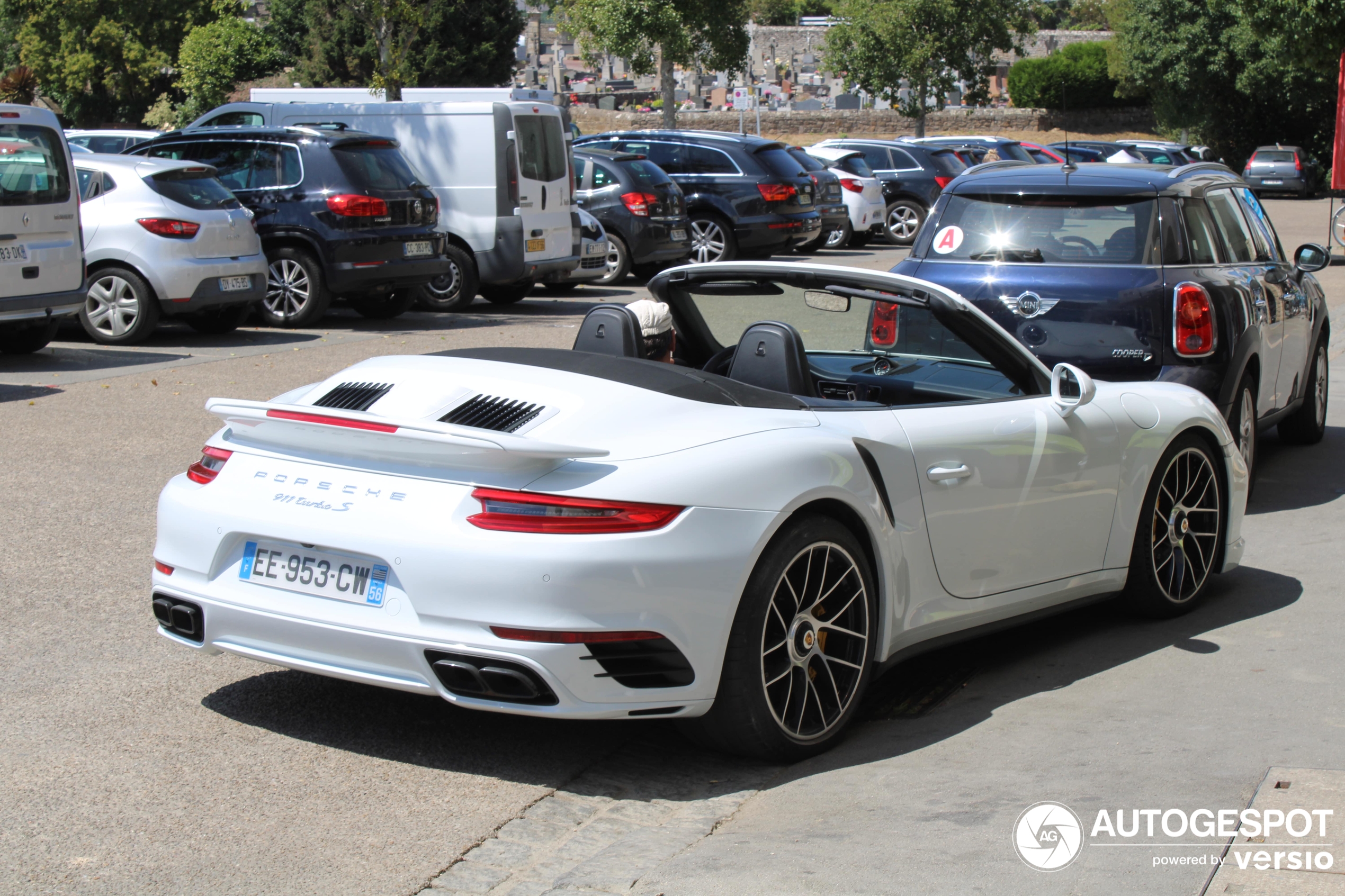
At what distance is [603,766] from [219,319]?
11.0m

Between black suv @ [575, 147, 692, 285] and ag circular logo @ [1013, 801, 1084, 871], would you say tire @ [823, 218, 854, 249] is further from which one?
ag circular logo @ [1013, 801, 1084, 871]

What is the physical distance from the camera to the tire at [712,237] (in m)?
22.0

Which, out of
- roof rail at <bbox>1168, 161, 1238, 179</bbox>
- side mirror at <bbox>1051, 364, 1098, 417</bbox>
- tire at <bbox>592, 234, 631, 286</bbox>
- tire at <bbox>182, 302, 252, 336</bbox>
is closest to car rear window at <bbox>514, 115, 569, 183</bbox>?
tire at <bbox>592, 234, 631, 286</bbox>

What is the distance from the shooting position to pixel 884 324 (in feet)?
16.8

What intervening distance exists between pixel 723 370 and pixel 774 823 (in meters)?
1.81

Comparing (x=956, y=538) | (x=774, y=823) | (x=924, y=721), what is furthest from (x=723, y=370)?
(x=774, y=823)

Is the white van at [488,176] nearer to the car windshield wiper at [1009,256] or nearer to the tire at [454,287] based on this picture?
the tire at [454,287]

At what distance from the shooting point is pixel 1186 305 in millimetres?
7254

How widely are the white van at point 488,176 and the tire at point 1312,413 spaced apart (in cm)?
870

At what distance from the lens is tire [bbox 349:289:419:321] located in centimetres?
1561

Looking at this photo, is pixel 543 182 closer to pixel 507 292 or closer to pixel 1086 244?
pixel 507 292

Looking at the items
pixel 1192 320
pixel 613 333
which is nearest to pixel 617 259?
pixel 1192 320

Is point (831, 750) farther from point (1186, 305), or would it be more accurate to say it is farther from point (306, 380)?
point (306, 380)

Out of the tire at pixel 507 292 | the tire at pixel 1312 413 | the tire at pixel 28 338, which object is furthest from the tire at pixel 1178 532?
the tire at pixel 507 292
